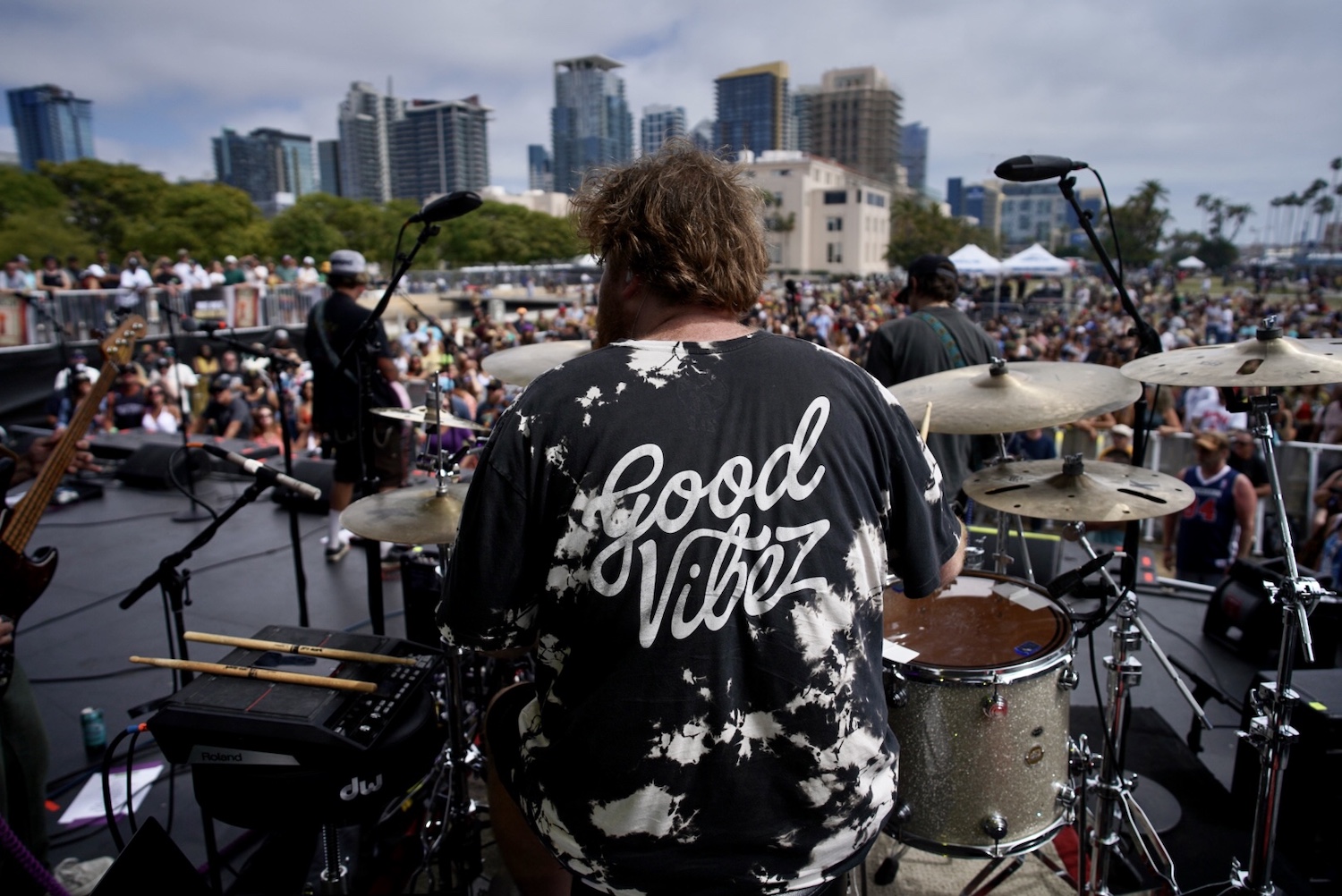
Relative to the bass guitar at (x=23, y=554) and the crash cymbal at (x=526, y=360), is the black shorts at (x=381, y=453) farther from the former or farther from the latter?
the bass guitar at (x=23, y=554)

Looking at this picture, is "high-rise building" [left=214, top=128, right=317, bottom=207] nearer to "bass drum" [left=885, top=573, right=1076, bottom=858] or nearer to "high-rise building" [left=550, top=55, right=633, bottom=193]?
"high-rise building" [left=550, top=55, right=633, bottom=193]

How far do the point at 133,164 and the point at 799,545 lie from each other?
5652 centimetres

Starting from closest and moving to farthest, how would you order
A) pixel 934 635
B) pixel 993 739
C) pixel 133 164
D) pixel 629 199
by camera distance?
pixel 629 199
pixel 993 739
pixel 934 635
pixel 133 164

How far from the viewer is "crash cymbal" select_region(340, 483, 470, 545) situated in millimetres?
2197

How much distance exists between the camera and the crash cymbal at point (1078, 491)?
216 centimetres

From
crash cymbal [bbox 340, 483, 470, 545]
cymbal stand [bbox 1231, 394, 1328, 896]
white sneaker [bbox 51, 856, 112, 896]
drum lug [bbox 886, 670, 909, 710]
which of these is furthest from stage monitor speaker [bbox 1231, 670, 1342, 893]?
white sneaker [bbox 51, 856, 112, 896]

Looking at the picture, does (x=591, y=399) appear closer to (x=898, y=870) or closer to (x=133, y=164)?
(x=898, y=870)

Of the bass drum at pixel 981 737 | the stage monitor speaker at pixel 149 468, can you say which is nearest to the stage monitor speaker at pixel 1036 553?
the bass drum at pixel 981 737

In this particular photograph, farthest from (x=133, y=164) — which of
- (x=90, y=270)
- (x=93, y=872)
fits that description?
(x=93, y=872)

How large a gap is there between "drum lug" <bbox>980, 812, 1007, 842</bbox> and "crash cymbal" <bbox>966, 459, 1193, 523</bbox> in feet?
2.54

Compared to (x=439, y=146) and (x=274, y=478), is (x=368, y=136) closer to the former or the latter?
(x=439, y=146)

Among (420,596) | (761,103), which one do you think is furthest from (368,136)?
(420,596)

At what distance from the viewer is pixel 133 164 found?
45594 mm

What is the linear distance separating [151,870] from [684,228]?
1700 millimetres
